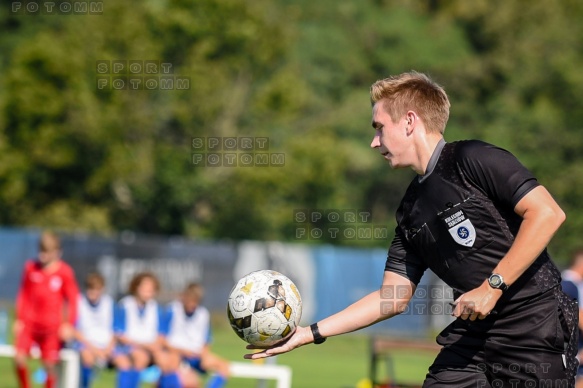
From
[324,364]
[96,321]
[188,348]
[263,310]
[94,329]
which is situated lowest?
[263,310]

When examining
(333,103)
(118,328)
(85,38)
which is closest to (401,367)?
(118,328)

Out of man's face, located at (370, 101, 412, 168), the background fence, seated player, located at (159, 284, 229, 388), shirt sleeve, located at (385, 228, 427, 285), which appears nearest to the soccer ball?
shirt sleeve, located at (385, 228, 427, 285)

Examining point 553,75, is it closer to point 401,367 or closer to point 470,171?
point 401,367

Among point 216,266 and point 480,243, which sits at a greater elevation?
point 216,266

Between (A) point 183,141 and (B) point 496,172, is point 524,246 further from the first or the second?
(A) point 183,141

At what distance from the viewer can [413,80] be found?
4.54m

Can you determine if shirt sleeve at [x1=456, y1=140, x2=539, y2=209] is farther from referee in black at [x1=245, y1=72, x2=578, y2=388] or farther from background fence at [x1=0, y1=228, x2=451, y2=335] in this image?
background fence at [x1=0, y1=228, x2=451, y2=335]

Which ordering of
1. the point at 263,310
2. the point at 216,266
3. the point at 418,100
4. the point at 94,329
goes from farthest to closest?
the point at 216,266 < the point at 94,329 < the point at 263,310 < the point at 418,100

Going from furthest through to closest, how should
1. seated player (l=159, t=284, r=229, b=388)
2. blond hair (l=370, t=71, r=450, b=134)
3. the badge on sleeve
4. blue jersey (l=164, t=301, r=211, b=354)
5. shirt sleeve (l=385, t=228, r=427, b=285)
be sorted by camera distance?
blue jersey (l=164, t=301, r=211, b=354) → seated player (l=159, t=284, r=229, b=388) → shirt sleeve (l=385, t=228, r=427, b=285) → blond hair (l=370, t=71, r=450, b=134) → the badge on sleeve

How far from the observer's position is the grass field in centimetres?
1445

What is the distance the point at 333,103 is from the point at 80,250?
1779 cm

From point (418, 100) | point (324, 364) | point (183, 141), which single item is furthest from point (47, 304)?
point (183, 141)

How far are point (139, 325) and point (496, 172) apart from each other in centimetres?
816

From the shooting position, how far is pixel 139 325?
11.8 m
